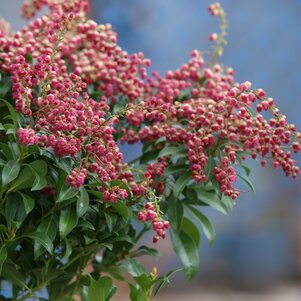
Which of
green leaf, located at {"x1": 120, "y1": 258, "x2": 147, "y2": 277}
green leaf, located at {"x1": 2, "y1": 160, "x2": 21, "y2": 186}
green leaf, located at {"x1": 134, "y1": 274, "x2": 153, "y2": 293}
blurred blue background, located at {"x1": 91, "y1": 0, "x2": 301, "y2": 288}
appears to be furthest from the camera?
blurred blue background, located at {"x1": 91, "y1": 0, "x2": 301, "y2": 288}

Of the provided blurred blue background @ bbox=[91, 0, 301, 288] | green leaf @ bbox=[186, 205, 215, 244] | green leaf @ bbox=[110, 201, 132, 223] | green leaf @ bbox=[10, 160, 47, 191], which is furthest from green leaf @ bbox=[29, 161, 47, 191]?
blurred blue background @ bbox=[91, 0, 301, 288]

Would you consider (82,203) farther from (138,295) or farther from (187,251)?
(187,251)

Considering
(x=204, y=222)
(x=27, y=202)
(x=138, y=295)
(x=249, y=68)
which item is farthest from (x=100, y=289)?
(x=249, y=68)

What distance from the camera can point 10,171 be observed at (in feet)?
2.94

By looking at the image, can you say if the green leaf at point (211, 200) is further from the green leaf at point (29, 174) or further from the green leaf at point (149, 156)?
the green leaf at point (29, 174)

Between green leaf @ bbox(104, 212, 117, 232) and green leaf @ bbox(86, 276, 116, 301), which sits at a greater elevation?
green leaf @ bbox(104, 212, 117, 232)

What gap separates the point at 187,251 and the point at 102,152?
298mm

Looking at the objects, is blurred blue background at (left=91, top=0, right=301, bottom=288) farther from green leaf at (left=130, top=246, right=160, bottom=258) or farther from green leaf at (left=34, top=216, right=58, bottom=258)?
green leaf at (left=34, top=216, right=58, bottom=258)

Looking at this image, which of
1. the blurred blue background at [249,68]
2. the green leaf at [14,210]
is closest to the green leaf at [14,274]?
the green leaf at [14,210]

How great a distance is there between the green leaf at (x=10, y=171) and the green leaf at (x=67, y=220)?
0.09 m

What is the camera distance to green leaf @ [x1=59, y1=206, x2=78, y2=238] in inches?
36.2

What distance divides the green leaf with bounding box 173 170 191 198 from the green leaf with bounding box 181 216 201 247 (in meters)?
0.13

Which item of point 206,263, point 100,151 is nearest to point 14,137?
point 100,151

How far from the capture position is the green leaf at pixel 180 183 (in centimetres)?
103
